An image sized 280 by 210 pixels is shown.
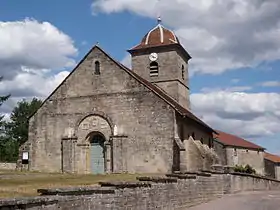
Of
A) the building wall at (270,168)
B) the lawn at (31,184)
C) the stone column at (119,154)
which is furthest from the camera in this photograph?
the building wall at (270,168)

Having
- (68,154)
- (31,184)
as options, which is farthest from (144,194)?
(68,154)

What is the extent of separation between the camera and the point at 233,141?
2670 inches

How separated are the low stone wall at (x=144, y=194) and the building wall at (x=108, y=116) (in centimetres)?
659

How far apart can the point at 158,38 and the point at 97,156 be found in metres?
16.9

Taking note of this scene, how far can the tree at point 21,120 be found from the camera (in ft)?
253

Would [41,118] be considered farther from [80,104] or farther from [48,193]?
[48,193]

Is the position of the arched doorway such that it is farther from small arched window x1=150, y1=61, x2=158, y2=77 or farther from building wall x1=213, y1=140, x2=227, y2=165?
building wall x1=213, y1=140, x2=227, y2=165

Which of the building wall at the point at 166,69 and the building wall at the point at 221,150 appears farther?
the building wall at the point at 221,150

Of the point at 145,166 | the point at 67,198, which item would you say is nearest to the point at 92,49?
the point at 145,166

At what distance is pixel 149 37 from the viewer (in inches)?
1829

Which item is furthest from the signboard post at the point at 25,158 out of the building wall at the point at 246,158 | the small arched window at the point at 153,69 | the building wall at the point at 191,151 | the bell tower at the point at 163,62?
the building wall at the point at 246,158

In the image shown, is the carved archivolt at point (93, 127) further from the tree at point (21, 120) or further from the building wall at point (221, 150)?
the tree at point (21, 120)

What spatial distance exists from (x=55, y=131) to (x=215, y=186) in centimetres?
1560

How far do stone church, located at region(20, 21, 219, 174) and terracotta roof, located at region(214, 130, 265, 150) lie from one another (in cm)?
2867
